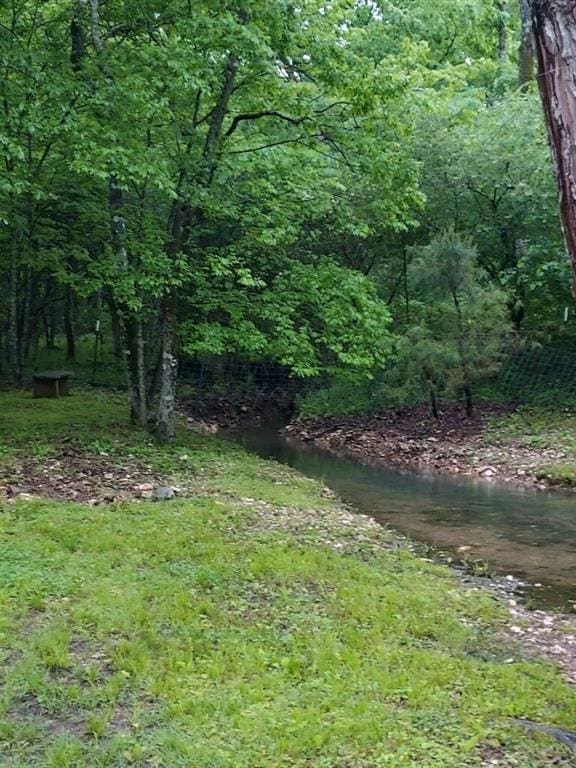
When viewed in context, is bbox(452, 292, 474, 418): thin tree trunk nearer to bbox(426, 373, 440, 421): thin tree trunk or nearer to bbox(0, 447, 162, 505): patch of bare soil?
bbox(426, 373, 440, 421): thin tree trunk

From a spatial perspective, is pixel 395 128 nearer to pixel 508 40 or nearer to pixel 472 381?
pixel 472 381

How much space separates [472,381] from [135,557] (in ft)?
36.5

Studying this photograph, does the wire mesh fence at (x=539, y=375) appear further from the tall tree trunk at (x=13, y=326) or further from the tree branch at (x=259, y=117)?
the tall tree trunk at (x=13, y=326)

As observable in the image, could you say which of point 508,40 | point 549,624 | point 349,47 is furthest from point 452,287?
point 508,40

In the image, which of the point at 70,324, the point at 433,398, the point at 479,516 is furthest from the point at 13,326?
the point at 479,516

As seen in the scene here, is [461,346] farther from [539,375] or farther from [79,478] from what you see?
[79,478]

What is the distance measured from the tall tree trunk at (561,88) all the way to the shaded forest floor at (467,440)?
8610 millimetres

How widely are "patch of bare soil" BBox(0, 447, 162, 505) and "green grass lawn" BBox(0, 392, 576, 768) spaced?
49cm

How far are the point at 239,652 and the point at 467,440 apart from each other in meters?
10.8

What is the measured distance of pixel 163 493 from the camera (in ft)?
24.7

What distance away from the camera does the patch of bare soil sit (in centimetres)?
724

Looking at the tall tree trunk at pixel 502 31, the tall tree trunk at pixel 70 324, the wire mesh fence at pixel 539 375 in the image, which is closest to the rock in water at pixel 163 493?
the wire mesh fence at pixel 539 375

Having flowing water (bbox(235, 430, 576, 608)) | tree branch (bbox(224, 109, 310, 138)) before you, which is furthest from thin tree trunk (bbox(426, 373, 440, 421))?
tree branch (bbox(224, 109, 310, 138))

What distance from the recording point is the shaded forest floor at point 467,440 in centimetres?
1196
